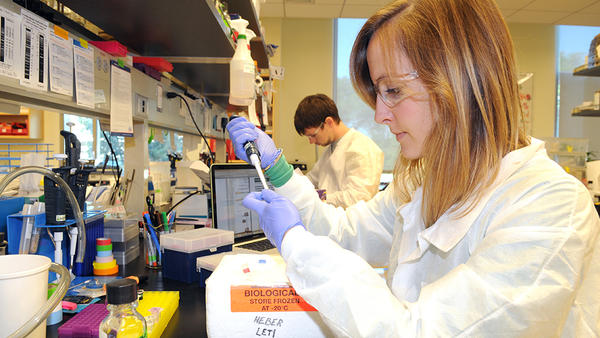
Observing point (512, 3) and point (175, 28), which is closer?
point (175, 28)

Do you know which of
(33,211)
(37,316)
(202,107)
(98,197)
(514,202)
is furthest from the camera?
(202,107)

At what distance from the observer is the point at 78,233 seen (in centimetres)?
104

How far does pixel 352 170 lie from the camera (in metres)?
2.58

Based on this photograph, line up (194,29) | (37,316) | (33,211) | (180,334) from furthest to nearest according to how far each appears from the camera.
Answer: (194,29) < (33,211) < (180,334) < (37,316)

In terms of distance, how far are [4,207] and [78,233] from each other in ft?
0.62

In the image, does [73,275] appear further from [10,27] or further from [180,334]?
[10,27]

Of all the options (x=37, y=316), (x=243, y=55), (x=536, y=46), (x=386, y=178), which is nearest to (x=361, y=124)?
(x=386, y=178)

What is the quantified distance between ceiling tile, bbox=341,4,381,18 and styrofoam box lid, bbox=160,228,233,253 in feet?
12.9

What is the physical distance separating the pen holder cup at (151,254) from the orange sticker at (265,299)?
25.2 inches

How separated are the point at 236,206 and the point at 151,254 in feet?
1.29

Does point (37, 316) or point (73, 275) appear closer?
point (37, 316)

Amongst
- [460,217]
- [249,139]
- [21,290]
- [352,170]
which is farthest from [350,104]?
[21,290]

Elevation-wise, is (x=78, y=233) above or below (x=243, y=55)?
below

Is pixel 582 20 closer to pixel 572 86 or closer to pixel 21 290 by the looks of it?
pixel 572 86
